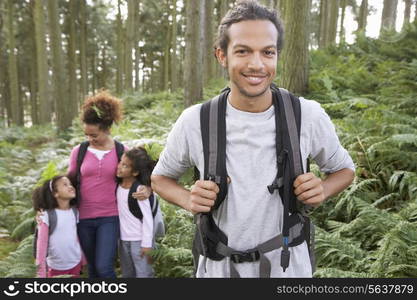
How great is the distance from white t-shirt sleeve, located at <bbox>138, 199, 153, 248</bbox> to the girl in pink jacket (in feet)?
2.33

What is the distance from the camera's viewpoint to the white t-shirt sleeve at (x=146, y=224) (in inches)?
149

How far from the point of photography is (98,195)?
3861mm

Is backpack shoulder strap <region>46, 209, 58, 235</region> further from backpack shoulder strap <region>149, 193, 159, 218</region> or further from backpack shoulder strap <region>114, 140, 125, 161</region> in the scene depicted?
backpack shoulder strap <region>149, 193, 159, 218</region>

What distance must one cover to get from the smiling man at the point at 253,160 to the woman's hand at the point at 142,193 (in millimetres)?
1876

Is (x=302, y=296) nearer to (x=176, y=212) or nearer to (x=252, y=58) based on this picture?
(x=252, y=58)

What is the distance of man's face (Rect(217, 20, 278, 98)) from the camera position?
1876 mm

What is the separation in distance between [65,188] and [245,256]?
257cm

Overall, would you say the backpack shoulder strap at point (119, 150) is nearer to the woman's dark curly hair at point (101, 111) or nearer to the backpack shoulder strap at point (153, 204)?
the woman's dark curly hair at point (101, 111)

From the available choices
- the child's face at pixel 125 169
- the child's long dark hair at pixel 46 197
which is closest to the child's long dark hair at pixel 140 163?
the child's face at pixel 125 169

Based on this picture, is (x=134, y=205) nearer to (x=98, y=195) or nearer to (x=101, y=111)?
(x=98, y=195)

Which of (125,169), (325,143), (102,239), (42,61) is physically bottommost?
(102,239)

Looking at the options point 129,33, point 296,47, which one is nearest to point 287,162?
point 296,47

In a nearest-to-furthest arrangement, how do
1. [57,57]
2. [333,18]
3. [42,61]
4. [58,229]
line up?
[58,229]
[57,57]
[333,18]
[42,61]

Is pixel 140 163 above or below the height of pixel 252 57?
below
